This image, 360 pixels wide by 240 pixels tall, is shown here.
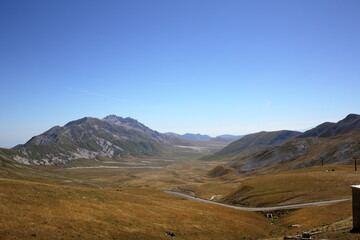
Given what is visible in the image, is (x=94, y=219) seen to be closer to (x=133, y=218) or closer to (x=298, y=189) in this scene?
(x=133, y=218)

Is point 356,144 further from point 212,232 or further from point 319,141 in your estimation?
point 212,232

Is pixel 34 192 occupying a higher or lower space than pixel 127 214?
higher

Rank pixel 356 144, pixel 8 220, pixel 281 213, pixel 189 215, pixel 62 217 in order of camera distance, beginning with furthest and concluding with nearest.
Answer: pixel 356 144, pixel 281 213, pixel 189 215, pixel 62 217, pixel 8 220

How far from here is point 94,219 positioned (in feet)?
118

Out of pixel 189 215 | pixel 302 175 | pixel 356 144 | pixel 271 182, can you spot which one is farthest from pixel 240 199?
pixel 356 144

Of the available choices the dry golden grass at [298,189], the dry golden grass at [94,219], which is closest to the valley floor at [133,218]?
the dry golden grass at [94,219]

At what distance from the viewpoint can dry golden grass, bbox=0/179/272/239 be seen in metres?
29.3

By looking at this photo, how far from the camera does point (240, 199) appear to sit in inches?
3438

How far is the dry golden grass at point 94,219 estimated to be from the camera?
96.3ft

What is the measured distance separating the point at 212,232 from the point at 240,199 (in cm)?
4747

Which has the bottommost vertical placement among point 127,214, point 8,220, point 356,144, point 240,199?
point 240,199

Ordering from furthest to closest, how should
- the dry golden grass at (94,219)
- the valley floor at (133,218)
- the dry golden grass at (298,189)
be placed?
1. the dry golden grass at (298,189)
2. the valley floor at (133,218)
3. the dry golden grass at (94,219)

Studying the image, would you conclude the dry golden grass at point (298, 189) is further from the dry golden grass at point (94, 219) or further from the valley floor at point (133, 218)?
the dry golden grass at point (94, 219)

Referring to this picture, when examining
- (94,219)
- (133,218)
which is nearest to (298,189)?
(133,218)
